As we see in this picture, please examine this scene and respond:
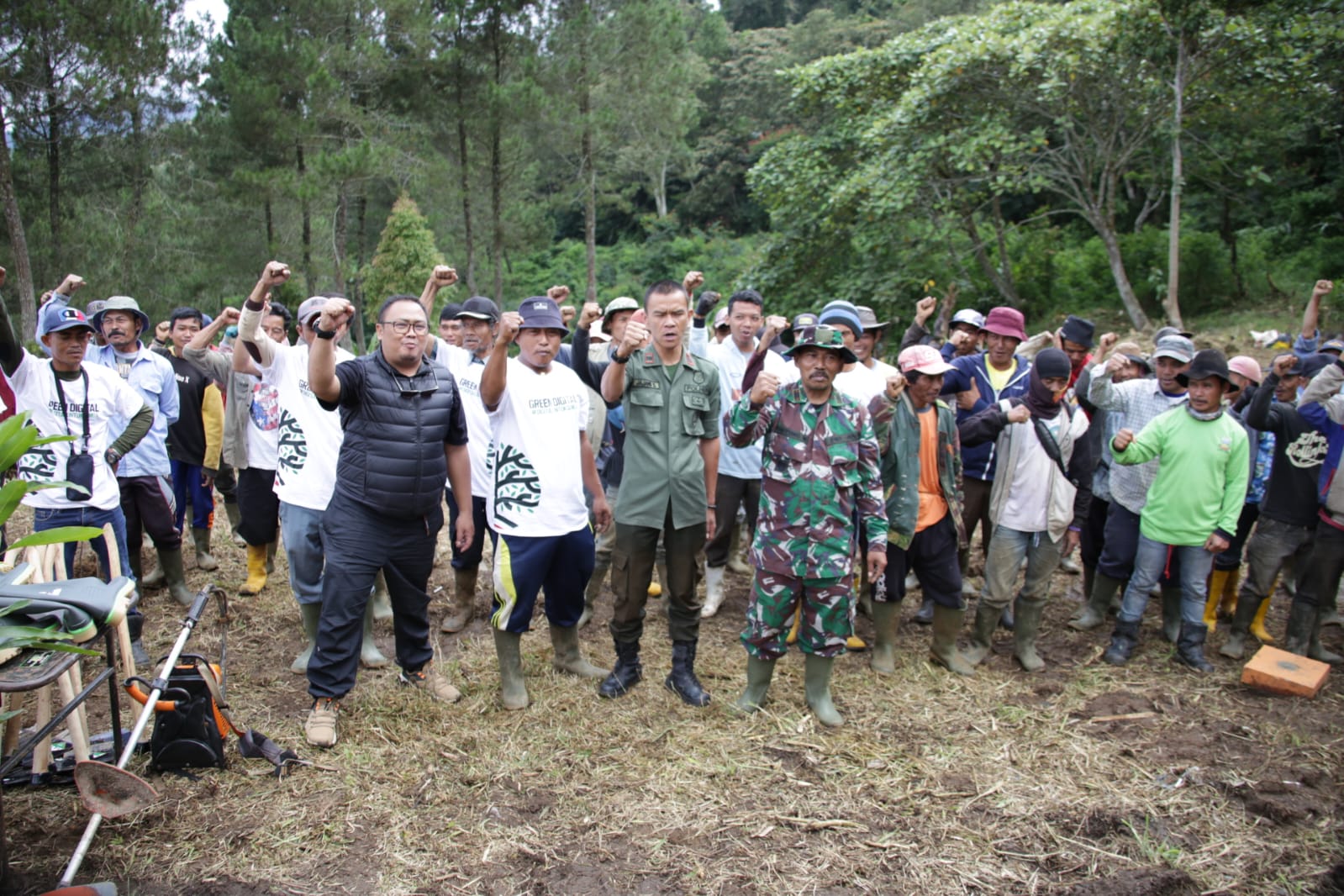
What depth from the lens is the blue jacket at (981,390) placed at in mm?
5492

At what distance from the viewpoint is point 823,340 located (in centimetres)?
429

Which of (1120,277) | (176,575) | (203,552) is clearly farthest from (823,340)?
(1120,277)

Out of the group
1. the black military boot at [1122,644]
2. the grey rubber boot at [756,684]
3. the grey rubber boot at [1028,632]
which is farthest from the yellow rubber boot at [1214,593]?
the grey rubber boot at [756,684]

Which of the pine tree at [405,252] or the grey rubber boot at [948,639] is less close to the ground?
the pine tree at [405,252]

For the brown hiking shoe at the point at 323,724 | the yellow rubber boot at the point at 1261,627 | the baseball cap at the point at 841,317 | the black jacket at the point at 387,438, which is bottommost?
the yellow rubber boot at the point at 1261,627

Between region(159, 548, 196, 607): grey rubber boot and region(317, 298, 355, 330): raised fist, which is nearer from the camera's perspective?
region(317, 298, 355, 330): raised fist

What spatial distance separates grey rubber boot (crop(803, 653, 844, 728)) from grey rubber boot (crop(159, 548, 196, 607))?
173 inches

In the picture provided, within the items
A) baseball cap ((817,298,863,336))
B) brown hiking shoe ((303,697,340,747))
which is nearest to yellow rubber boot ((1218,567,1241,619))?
baseball cap ((817,298,863,336))

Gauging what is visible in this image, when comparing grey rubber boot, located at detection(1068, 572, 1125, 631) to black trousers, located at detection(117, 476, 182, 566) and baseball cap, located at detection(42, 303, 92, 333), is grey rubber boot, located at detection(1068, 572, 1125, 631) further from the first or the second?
baseball cap, located at detection(42, 303, 92, 333)

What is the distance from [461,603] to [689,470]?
223 centimetres

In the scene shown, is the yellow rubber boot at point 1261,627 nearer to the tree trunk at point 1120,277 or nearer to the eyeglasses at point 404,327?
the eyeglasses at point 404,327

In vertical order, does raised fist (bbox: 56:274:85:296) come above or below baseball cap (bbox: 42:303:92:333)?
above

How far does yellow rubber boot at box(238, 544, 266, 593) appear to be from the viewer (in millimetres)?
6457

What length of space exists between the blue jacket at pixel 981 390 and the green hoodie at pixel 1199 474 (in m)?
0.74
